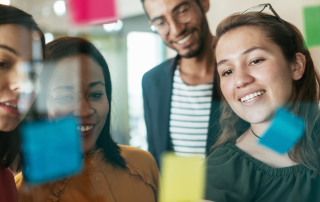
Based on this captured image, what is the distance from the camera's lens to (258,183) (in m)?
0.69

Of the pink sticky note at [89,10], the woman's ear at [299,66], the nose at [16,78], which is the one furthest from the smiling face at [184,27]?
the nose at [16,78]

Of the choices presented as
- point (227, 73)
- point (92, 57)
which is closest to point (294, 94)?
point (227, 73)

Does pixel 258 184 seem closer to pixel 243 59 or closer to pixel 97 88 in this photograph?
pixel 243 59

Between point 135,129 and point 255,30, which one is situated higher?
point 255,30

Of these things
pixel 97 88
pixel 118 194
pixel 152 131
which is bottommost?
pixel 118 194

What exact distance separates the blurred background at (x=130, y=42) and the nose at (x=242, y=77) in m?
0.12

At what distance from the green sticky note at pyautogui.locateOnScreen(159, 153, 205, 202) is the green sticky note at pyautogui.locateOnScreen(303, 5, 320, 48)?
402mm

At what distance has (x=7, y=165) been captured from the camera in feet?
2.18

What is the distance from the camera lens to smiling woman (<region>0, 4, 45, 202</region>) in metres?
0.65

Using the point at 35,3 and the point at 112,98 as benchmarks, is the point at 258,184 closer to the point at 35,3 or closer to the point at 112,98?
the point at 112,98

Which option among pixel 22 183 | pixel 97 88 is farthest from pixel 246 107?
pixel 22 183

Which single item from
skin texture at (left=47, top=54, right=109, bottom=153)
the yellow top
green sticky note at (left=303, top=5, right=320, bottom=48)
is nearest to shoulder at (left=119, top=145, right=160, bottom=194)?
the yellow top

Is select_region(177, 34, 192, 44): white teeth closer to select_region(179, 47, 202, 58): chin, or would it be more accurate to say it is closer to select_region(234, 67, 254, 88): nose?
select_region(179, 47, 202, 58): chin

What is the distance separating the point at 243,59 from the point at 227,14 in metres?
0.12
